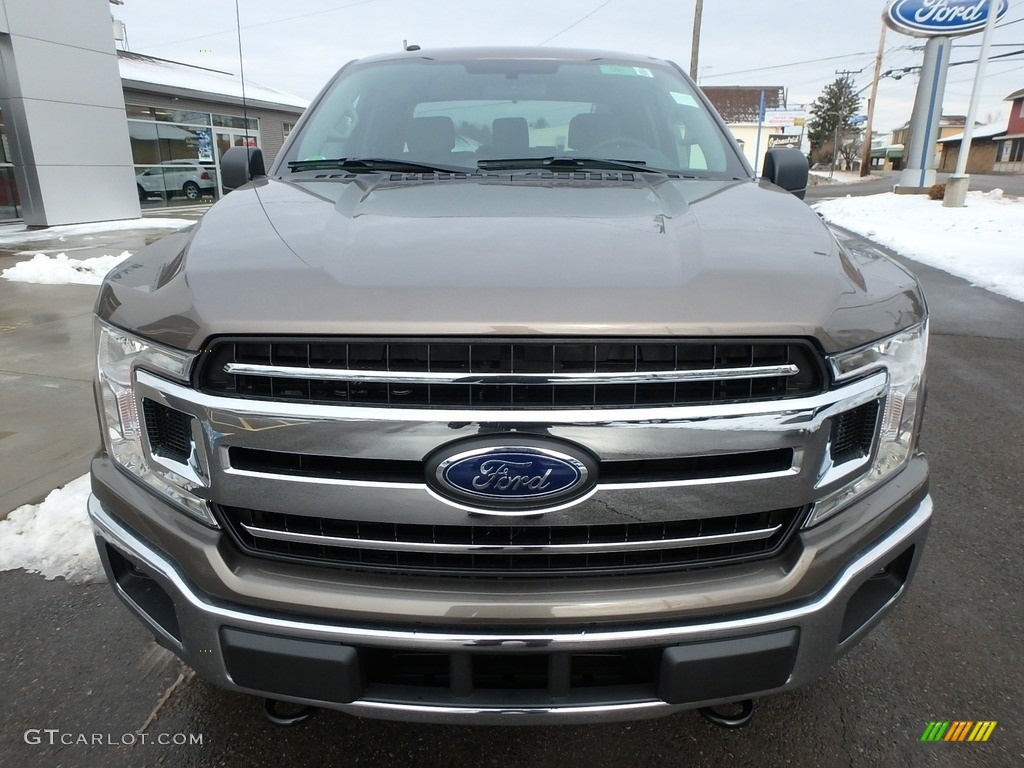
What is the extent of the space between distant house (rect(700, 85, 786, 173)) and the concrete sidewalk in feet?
172

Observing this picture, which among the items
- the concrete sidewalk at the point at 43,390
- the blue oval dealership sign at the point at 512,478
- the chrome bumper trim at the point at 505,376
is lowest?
the concrete sidewalk at the point at 43,390

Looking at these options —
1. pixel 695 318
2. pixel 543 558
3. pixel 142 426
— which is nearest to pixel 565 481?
pixel 543 558

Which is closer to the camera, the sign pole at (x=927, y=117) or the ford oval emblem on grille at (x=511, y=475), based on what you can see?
the ford oval emblem on grille at (x=511, y=475)

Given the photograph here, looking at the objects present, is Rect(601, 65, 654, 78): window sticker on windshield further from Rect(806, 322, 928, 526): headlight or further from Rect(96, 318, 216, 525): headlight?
Rect(96, 318, 216, 525): headlight

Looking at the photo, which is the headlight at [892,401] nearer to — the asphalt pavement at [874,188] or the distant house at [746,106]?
the asphalt pavement at [874,188]

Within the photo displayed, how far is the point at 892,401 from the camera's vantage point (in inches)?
59.6

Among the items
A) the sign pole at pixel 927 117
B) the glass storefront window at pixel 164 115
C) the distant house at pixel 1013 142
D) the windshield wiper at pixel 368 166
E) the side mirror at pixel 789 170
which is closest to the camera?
the windshield wiper at pixel 368 166

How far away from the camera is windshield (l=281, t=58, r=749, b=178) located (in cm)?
259

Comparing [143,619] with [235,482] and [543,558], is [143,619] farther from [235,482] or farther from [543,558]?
[543,558]

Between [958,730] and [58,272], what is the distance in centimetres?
951

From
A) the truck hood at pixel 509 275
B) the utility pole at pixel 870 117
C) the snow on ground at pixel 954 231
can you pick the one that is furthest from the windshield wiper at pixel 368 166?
the utility pole at pixel 870 117

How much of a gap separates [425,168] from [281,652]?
1610mm

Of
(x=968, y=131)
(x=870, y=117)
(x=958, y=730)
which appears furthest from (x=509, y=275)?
(x=870, y=117)

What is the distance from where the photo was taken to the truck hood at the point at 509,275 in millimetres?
1315
